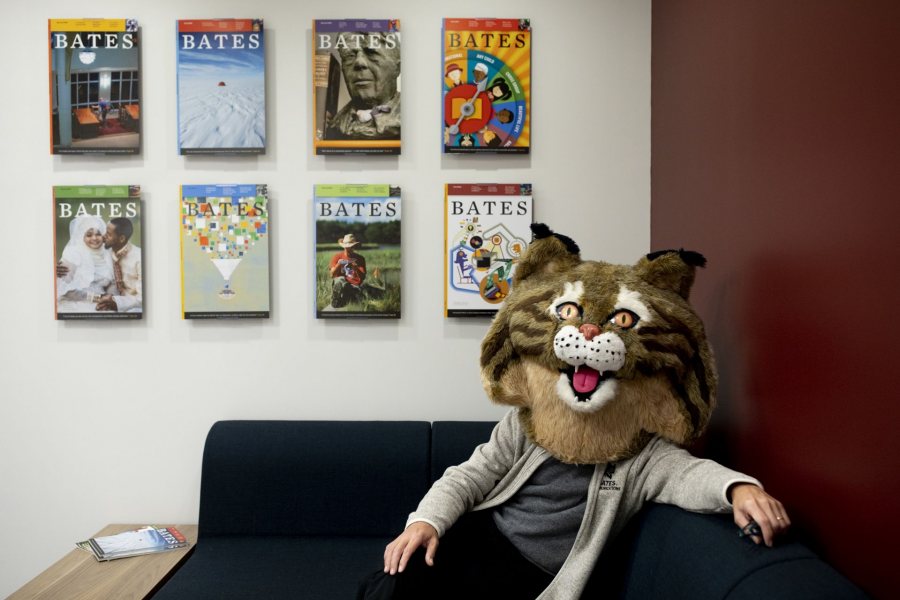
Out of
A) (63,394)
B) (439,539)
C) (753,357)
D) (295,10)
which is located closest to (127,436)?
(63,394)

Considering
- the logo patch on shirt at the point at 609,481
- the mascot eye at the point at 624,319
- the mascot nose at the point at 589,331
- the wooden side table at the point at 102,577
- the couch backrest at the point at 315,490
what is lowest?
the wooden side table at the point at 102,577

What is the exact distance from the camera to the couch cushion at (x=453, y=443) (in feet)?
6.68

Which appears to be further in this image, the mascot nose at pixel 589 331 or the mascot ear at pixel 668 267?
the mascot ear at pixel 668 267

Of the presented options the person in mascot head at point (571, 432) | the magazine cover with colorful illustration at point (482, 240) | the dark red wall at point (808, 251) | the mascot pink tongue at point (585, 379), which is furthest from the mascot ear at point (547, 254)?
the magazine cover with colorful illustration at point (482, 240)

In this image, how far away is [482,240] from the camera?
217 cm

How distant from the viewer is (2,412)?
221 cm

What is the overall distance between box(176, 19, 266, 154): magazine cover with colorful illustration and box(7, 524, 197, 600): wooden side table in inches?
50.5

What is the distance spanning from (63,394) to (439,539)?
1.50 metres

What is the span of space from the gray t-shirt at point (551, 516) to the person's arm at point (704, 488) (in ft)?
0.45

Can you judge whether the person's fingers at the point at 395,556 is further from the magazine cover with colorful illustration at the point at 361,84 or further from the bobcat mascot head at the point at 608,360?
the magazine cover with colorful illustration at the point at 361,84

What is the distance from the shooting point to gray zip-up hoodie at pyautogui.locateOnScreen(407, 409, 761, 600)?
4.51 feet

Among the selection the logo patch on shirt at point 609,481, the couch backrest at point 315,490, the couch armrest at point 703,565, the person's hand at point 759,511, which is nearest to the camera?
the couch armrest at point 703,565

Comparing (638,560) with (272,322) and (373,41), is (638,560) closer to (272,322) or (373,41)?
(272,322)

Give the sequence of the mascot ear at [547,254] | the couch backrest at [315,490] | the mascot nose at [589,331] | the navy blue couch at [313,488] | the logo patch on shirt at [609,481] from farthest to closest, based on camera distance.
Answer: the couch backrest at [315,490] → the navy blue couch at [313,488] → the mascot ear at [547,254] → the logo patch on shirt at [609,481] → the mascot nose at [589,331]
